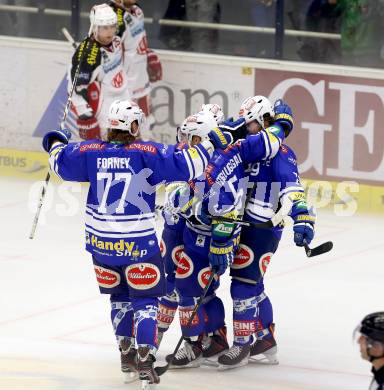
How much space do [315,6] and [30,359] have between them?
490cm

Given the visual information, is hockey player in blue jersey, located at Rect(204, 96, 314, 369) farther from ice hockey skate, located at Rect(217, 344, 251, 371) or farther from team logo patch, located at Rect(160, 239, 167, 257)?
team logo patch, located at Rect(160, 239, 167, 257)

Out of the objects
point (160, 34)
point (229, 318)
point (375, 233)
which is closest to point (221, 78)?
point (160, 34)

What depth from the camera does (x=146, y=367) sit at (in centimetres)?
660

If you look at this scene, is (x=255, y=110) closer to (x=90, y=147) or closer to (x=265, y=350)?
(x=90, y=147)

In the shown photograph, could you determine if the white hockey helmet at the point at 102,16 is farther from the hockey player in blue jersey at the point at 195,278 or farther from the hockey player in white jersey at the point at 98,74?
the hockey player in blue jersey at the point at 195,278

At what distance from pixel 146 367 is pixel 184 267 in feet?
2.22

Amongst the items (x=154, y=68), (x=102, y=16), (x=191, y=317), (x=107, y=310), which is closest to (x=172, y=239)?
(x=191, y=317)

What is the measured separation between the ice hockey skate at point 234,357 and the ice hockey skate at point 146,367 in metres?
0.60

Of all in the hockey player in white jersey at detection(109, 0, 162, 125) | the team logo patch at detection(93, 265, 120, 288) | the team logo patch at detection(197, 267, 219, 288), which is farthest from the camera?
the hockey player in white jersey at detection(109, 0, 162, 125)

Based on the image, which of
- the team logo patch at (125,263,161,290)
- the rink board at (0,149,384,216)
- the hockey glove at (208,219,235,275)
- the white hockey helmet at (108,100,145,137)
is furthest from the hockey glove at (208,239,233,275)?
the rink board at (0,149,384,216)

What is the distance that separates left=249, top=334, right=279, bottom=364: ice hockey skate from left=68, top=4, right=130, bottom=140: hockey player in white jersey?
3916 mm

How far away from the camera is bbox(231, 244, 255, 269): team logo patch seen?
7078 mm

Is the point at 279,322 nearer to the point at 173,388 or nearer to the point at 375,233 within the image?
the point at 173,388

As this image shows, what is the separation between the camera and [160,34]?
11680mm
